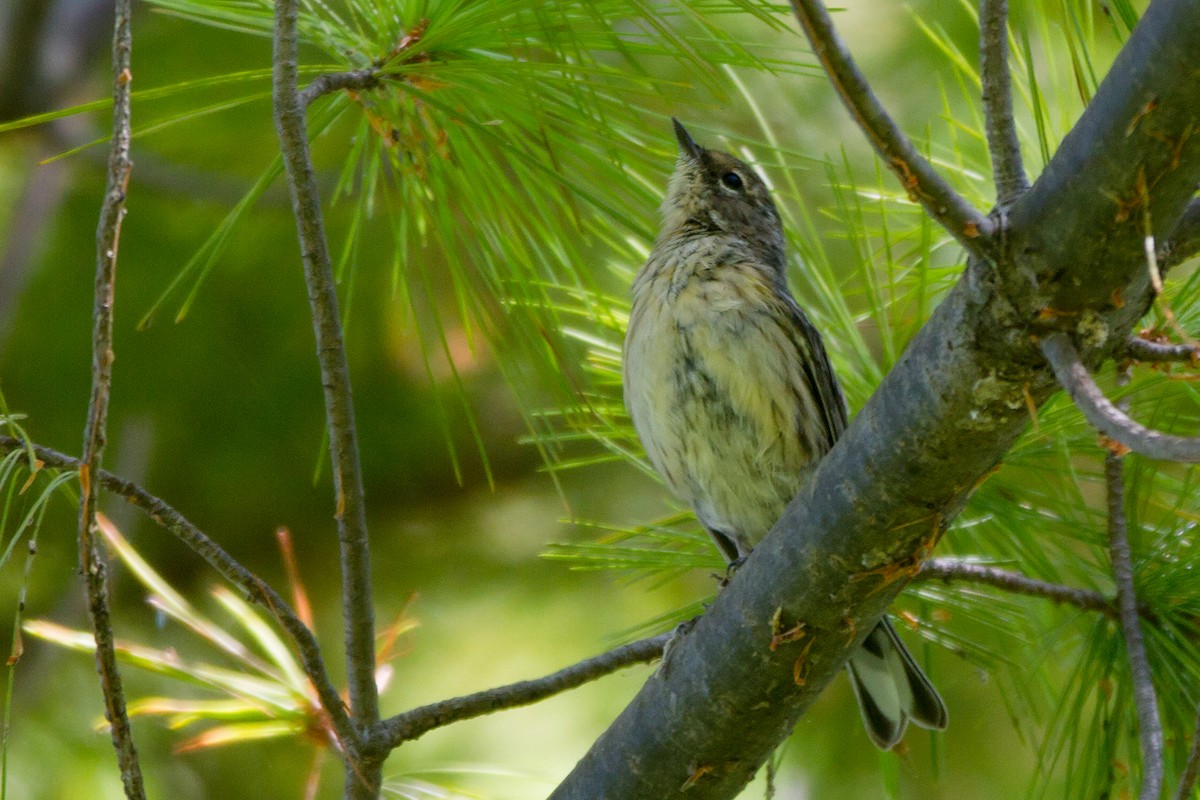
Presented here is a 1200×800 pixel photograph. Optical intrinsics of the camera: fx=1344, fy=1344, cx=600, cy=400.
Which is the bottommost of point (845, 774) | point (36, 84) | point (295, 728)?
point (845, 774)

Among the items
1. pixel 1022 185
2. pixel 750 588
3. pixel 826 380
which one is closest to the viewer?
pixel 1022 185

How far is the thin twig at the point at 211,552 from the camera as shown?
1788mm

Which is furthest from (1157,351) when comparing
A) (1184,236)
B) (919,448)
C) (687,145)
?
(687,145)

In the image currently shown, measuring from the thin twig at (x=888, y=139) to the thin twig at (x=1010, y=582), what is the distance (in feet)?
2.56

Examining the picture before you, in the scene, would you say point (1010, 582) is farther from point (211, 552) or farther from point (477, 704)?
point (211, 552)

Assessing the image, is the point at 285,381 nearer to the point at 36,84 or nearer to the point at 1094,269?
the point at 36,84

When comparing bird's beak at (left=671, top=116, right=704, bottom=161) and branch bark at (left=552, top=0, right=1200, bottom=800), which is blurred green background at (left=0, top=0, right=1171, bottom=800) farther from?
branch bark at (left=552, top=0, right=1200, bottom=800)

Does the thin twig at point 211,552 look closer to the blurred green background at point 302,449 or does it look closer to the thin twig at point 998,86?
the thin twig at point 998,86

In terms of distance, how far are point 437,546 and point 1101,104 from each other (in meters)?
3.83

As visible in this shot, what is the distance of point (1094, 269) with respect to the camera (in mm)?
1554

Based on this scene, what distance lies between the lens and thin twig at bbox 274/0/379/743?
193 cm

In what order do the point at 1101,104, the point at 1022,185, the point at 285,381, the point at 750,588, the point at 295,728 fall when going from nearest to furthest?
1. the point at 1101,104
2. the point at 1022,185
3. the point at 750,588
4. the point at 295,728
5. the point at 285,381

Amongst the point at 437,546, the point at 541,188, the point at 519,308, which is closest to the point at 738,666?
the point at 519,308

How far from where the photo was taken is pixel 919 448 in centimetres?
176
